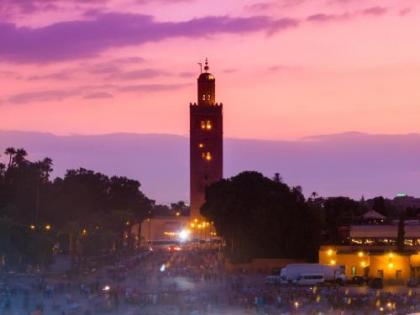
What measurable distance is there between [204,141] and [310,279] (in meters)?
72.0

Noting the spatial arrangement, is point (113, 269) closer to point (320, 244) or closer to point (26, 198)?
point (320, 244)

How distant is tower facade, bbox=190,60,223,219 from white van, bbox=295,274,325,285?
220 feet

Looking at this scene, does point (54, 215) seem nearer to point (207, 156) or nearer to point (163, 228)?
point (207, 156)

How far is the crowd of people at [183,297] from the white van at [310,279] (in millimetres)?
2644

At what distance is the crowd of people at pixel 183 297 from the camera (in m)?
47.5

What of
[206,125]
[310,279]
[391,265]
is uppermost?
[206,125]

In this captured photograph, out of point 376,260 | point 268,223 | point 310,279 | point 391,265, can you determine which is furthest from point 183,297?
point 268,223

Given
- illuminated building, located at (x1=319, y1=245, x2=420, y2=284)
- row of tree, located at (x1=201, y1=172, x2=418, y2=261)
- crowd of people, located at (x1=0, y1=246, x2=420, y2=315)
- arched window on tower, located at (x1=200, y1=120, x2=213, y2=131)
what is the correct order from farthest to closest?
arched window on tower, located at (x1=200, y1=120, x2=213, y2=131), row of tree, located at (x1=201, y1=172, x2=418, y2=261), illuminated building, located at (x1=319, y1=245, x2=420, y2=284), crowd of people, located at (x1=0, y1=246, x2=420, y2=315)

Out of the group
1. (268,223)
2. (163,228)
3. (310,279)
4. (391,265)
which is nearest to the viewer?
(310,279)

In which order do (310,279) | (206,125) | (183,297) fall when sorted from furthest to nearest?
(206,125) < (310,279) < (183,297)

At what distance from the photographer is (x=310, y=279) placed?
61.7 metres

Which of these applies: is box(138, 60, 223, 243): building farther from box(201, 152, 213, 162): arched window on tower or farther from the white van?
the white van

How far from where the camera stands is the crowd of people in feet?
156

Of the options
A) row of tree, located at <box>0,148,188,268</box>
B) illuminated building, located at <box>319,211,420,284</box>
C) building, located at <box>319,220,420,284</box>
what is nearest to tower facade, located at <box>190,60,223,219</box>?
row of tree, located at <box>0,148,188,268</box>
